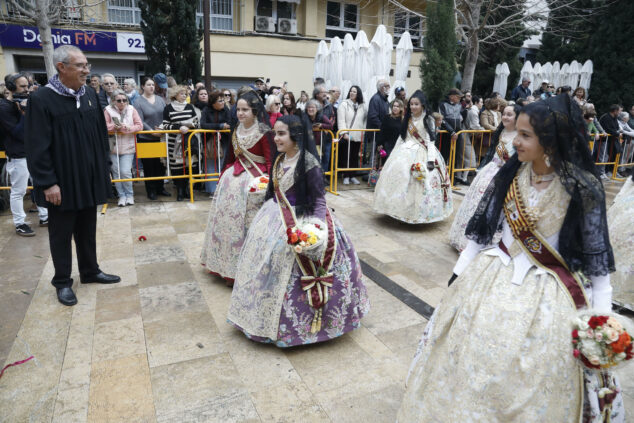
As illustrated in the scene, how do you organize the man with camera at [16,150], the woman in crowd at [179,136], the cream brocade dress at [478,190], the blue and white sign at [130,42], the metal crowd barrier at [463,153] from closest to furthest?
the cream brocade dress at [478,190], the man with camera at [16,150], the woman in crowd at [179,136], the metal crowd barrier at [463,153], the blue and white sign at [130,42]

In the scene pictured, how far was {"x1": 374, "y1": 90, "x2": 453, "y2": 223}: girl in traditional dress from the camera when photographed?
6.53 metres

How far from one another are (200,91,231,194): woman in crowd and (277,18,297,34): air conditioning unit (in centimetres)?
1315

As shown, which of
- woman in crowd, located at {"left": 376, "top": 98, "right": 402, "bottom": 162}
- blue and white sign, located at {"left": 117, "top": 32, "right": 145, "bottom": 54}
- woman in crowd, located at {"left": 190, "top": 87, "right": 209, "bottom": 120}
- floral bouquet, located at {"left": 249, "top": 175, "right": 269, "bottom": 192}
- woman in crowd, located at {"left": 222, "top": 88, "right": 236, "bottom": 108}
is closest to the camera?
floral bouquet, located at {"left": 249, "top": 175, "right": 269, "bottom": 192}

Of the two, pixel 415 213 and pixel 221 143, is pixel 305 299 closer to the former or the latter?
pixel 415 213

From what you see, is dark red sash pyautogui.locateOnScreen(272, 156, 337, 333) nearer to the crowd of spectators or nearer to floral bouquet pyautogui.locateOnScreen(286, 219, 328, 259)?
floral bouquet pyautogui.locateOnScreen(286, 219, 328, 259)

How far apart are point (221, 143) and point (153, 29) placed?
7737 mm

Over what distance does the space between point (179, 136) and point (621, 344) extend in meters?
7.20

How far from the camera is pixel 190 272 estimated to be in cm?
506

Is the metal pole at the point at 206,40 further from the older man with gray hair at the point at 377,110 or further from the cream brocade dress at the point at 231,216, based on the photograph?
the cream brocade dress at the point at 231,216

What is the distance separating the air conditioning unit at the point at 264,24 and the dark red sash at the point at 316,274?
17.6 meters

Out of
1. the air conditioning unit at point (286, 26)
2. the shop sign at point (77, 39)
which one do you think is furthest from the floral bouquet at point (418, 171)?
the air conditioning unit at point (286, 26)

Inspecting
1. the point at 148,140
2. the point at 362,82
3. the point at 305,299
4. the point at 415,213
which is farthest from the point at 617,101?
the point at 305,299

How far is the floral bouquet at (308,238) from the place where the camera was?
313 centimetres

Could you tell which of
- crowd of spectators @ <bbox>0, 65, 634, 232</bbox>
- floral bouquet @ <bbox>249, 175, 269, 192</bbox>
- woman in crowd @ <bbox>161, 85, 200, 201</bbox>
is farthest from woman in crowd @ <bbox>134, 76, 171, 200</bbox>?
floral bouquet @ <bbox>249, 175, 269, 192</bbox>
